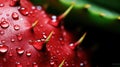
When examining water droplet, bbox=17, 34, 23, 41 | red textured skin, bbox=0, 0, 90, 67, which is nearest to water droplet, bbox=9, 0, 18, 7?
red textured skin, bbox=0, 0, 90, 67

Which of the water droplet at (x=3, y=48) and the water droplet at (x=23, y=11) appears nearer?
the water droplet at (x=3, y=48)

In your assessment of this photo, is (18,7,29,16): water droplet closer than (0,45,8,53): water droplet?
No

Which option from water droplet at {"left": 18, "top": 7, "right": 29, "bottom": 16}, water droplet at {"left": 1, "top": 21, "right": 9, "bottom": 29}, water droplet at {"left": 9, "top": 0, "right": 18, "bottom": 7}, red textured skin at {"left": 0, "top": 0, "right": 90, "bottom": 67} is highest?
water droplet at {"left": 9, "top": 0, "right": 18, "bottom": 7}

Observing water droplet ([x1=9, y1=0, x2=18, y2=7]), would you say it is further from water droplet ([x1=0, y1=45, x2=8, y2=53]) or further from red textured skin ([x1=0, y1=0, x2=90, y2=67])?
water droplet ([x1=0, y1=45, x2=8, y2=53])

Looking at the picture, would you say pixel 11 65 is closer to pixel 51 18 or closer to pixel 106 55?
pixel 51 18

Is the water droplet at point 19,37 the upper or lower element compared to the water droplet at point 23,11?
lower

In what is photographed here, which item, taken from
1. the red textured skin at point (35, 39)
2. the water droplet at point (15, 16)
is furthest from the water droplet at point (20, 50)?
the water droplet at point (15, 16)

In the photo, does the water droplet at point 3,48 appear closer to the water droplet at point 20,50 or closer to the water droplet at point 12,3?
the water droplet at point 20,50

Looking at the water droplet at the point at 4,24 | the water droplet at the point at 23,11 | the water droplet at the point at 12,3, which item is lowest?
the water droplet at the point at 4,24

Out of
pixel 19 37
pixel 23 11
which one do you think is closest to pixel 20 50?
pixel 19 37
